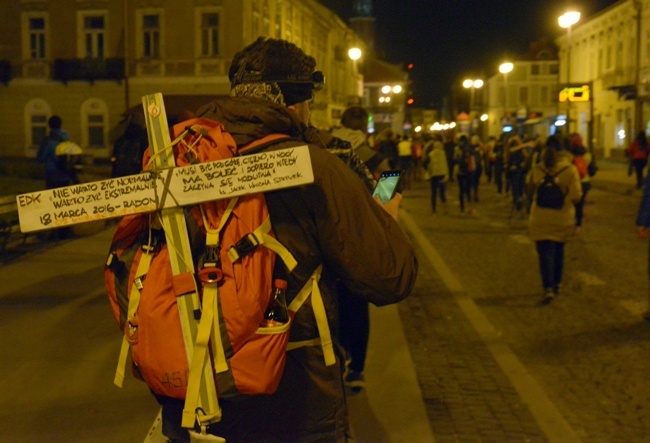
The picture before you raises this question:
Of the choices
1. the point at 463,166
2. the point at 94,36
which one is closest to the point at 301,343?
the point at 463,166

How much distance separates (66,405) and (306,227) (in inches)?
152

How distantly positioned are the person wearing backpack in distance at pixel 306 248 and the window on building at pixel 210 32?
36.0 metres

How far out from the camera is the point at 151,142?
228 centimetres

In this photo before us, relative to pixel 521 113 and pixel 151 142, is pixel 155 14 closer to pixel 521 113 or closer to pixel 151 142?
pixel 521 113

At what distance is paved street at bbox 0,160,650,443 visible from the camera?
530 cm

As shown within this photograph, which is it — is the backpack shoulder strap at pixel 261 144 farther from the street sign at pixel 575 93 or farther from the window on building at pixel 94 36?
the window on building at pixel 94 36

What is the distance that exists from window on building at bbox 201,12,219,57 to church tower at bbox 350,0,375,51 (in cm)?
9100

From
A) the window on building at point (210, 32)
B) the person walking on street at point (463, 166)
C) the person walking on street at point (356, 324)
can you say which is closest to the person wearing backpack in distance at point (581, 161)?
the person walking on street at point (463, 166)

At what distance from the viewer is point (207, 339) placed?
83.7 inches

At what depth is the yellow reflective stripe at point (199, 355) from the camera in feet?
6.98

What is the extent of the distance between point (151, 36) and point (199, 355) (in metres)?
37.6

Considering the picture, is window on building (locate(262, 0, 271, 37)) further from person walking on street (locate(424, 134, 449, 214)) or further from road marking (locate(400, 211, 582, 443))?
road marking (locate(400, 211, 582, 443))

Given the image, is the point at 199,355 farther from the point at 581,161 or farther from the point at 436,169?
the point at 436,169

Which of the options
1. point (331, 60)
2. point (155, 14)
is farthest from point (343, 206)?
point (331, 60)
